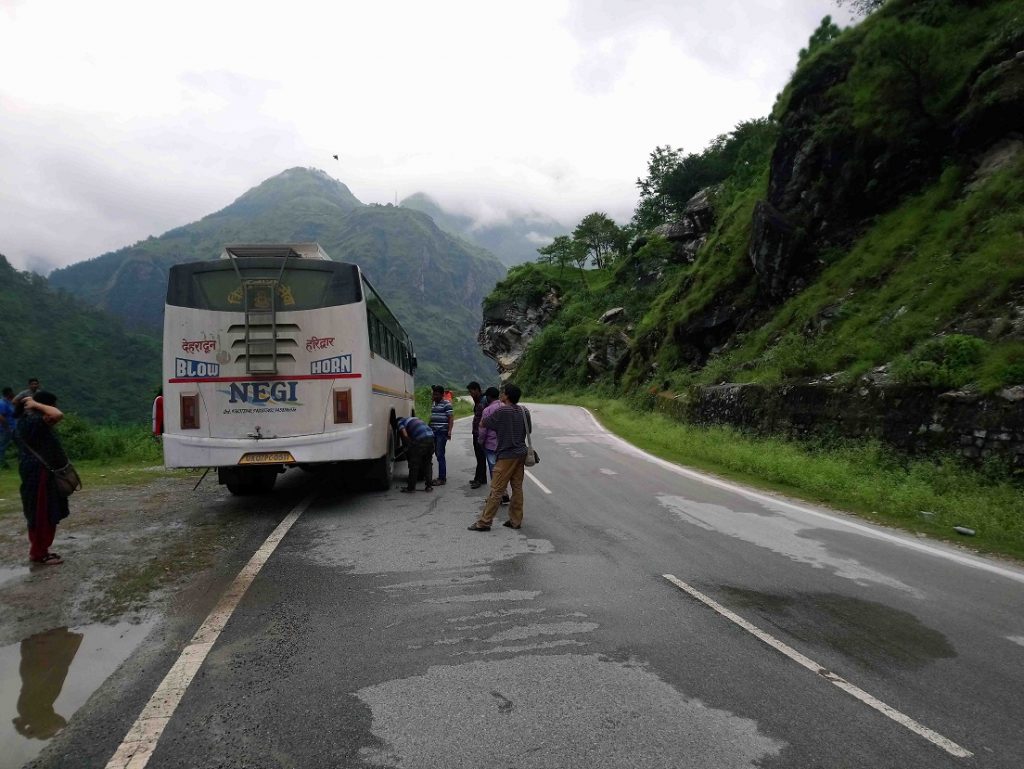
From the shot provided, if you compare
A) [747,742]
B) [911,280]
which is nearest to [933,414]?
[911,280]

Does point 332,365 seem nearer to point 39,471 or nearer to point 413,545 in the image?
point 413,545

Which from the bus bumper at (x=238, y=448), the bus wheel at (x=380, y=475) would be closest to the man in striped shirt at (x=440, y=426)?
the bus wheel at (x=380, y=475)

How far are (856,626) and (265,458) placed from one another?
22.6 feet

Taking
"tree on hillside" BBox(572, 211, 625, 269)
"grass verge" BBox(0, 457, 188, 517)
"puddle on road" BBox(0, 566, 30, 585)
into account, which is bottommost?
"grass verge" BBox(0, 457, 188, 517)

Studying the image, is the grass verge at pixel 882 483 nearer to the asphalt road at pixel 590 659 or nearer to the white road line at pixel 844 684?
the asphalt road at pixel 590 659

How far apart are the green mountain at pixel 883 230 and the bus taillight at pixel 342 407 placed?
10143mm

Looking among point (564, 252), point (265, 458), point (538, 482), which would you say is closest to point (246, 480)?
point (265, 458)

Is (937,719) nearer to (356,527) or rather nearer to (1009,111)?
(356,527)

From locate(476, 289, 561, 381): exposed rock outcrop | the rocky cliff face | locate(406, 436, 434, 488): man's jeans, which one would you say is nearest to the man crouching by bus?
locate(406, 436, 434, 488): man's jeans

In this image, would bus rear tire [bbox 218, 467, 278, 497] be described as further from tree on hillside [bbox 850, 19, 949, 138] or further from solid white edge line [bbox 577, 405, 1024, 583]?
tree on hillside [bbox 850, 19, 949, 138]

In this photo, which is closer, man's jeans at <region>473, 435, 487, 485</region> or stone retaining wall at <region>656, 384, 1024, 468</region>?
stone retaining wall at <region>656, 384, 1024, 468</region>

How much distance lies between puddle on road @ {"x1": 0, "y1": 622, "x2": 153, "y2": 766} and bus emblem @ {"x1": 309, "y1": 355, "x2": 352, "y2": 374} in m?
4.14

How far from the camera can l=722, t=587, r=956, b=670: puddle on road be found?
393 centimetres

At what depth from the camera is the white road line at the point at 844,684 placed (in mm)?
2943
